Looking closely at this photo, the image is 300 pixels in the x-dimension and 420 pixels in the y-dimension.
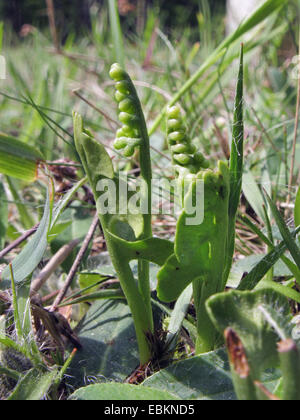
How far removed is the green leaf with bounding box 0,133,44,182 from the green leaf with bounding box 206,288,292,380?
0.39 meters

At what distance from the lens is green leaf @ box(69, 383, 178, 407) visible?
1.40 ft

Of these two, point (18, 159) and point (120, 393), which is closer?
point (120, 393)

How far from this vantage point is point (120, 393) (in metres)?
0.43

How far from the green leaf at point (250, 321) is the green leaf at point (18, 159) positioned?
394 millimetres

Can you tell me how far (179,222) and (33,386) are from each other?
23 centimetres

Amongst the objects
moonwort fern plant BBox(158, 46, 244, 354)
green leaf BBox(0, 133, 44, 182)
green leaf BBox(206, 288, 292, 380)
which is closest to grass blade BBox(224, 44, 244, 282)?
moonwort fern plant BBox(158, 46, 244, 354)

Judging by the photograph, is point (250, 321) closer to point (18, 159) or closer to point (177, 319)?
point (177, 319)

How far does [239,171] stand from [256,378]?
0.73 ft

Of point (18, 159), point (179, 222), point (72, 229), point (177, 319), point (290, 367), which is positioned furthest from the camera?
point (72, 229)

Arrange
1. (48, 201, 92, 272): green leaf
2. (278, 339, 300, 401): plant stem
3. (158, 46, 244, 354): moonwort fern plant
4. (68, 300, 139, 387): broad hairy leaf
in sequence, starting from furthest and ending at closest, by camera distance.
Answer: (48, 201, 92, 272): green leaf < (68, 300, 139, 387): broad hairy leaf < (158, 46, 244, 354): moonwort fern plant < (278, 339, 300, 401): plant stem

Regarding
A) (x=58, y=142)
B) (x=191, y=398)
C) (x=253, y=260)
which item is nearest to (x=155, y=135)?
(x=58, y=142)

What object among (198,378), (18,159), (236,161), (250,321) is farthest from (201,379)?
(18,159)

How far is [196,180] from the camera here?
40cm

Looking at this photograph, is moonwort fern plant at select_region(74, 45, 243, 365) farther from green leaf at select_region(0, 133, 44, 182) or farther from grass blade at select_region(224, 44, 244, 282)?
green leaf at select_region(0, 133, 44, 182)
